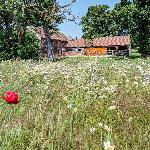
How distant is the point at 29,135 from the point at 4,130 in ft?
1.10

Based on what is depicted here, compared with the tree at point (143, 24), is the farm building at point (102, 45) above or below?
below

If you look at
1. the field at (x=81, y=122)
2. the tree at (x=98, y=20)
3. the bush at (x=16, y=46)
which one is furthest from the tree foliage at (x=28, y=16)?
the tree at (x=98, y=20)

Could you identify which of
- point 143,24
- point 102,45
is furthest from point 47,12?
point 102,45

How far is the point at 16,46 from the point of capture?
44844mm

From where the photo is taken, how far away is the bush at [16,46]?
43.8 meters

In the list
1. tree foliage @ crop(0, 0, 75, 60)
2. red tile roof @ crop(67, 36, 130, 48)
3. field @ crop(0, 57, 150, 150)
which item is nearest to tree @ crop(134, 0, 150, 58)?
tree foliage @ crop(0, 0, 75, 60)

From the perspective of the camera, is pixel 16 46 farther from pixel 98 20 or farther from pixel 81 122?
pixel 98 20

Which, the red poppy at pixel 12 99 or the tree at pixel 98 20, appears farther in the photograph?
the tree at pixel 98 20

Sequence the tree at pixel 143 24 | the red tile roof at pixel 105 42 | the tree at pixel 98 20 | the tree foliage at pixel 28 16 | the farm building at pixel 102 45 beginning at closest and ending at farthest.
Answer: the tree foliage at pixel 28 16 < the tree at pixel 143 24 < the farm building at pixel 102 45 < the red tile roof at pixel 105 42 < the tree at pixel 98 20

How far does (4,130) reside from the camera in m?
4.75

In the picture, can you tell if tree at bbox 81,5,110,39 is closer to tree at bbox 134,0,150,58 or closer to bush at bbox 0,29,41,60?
tree at bbox 134,0,150,58

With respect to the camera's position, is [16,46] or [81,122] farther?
[16,46]

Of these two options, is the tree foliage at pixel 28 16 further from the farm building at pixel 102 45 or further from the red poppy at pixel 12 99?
the farm building at pixel 102 45

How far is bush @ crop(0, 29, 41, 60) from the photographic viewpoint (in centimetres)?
4375
